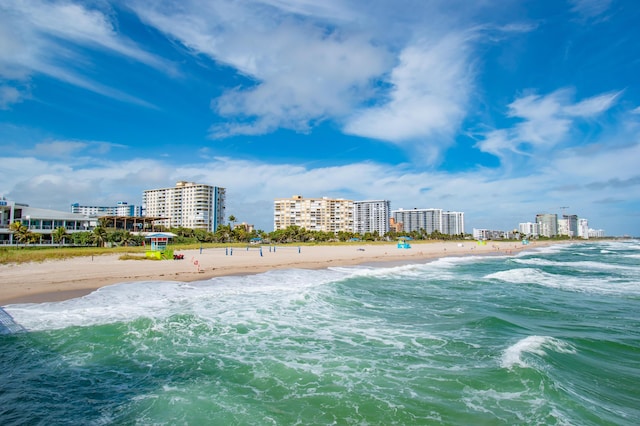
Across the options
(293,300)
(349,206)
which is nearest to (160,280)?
(293,300)

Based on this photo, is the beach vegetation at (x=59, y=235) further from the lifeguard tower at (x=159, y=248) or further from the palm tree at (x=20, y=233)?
the lifeguard tower at (x=159, y=248)

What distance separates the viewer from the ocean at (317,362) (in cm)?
658

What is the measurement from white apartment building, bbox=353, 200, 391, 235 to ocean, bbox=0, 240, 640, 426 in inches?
6504

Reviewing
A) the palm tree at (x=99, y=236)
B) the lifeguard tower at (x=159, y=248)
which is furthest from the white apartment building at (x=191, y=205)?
the lifeguard tower at (x=159, y=248)

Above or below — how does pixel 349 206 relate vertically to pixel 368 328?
above

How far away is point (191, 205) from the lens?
126 meters

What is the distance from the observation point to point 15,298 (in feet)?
50.4

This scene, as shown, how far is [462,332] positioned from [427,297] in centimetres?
651

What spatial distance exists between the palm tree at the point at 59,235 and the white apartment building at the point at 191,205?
196 ft

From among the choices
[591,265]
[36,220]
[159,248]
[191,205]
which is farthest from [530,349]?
[191,205]

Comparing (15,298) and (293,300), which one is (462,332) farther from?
(15,298)

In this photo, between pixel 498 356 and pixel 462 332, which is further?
pixel 462 332

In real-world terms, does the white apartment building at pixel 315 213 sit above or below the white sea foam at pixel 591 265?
above

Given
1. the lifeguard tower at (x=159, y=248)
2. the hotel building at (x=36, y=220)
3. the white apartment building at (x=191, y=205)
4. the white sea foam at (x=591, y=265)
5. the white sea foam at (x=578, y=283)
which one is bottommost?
the white sea foam at (x=591, y=265)
